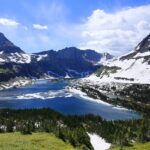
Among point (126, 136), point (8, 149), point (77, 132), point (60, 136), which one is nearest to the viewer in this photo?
point (8, 149)

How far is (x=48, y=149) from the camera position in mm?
122500

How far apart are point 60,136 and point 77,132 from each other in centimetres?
1328

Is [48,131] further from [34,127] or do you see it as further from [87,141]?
[87,141]

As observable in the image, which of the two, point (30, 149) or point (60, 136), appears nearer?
point (30, 149)

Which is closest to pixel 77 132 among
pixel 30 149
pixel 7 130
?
pixel 7 130

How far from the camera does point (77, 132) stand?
183m

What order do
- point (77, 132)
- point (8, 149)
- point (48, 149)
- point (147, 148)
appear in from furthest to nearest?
point (77, 132)
point (147, 148)
point (48, 149)
point (8, 149)

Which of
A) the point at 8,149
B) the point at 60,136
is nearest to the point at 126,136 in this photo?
the point at 60,136

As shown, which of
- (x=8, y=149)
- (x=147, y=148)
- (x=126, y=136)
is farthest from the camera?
(x=126, y=136)

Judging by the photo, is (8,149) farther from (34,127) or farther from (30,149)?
(34,127)

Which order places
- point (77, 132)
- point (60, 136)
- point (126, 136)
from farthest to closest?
point (126, 136) → point (77, 132) → point (60, 136)

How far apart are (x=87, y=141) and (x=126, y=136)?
2875cm

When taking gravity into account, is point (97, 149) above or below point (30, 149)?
below

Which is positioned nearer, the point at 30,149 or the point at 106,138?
the point at 30,149
